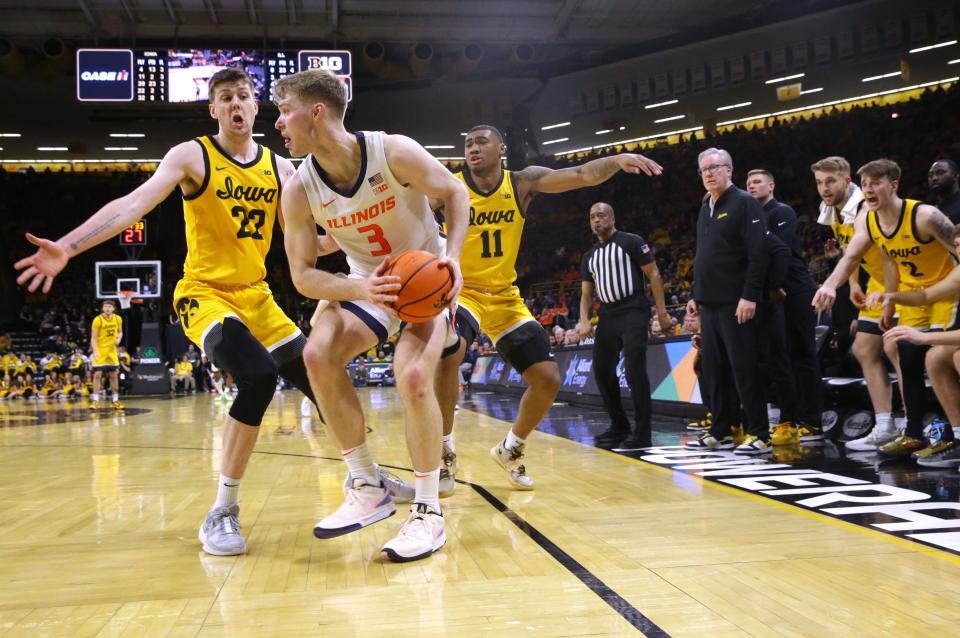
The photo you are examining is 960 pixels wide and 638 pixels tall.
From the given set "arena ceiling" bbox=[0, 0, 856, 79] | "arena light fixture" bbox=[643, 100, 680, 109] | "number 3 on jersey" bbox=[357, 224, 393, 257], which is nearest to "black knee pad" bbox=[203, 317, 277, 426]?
"number 3 on jersey" bbox=[357, 224, 393, 257]

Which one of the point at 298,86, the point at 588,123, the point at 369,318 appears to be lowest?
the point at 369,318

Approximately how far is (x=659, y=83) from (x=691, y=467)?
20.5m

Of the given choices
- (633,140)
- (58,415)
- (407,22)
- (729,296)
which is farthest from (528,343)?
(633,140)

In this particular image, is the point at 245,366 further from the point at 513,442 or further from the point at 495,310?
the point at 513,442

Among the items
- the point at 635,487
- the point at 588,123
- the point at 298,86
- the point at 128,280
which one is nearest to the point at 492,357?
the point at 128,280

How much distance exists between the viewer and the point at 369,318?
129 inches

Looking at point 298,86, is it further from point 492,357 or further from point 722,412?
point 492,357

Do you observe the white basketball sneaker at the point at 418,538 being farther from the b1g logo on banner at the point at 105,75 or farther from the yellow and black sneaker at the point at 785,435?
the b1g logo on banner at the point at 105,75

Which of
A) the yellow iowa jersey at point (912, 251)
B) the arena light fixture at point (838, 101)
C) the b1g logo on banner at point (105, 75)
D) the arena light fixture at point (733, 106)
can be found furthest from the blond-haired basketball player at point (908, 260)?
the arena light fixture at point (733, 106)

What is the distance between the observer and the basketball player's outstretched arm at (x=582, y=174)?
403 cm

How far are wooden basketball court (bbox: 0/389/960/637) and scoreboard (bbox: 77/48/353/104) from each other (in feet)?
42.1

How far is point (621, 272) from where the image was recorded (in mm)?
6633

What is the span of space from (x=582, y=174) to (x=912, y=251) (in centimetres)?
233

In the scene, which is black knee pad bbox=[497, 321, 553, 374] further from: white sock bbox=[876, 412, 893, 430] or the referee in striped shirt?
white sock bbox=[876, 412, 893, 430]
